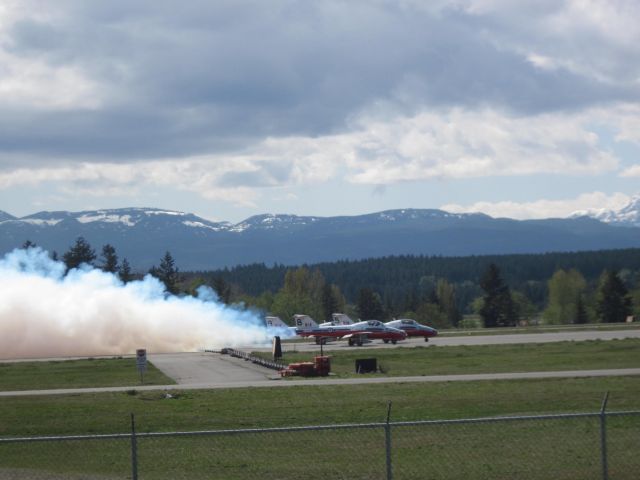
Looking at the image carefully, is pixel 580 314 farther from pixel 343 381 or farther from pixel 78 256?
pixel 343 381

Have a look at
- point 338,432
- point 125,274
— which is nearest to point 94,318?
point 125,274

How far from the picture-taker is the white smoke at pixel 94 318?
83.2 metres

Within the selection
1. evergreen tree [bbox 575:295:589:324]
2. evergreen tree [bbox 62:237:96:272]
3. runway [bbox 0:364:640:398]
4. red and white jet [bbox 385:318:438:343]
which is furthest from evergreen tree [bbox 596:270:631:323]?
runway [bbox 0:364:640:398]

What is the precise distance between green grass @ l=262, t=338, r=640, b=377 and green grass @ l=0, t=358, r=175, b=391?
429 inches

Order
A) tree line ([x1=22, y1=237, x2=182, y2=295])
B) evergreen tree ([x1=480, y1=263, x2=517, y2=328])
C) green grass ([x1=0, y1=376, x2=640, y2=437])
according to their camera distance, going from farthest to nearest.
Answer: evergreen tree ([x1=480, y1=263, x2=517, y2=328]) → tree line ([x1=22, y1=237, x2=182, y2=295]) → green grass ([x1=0, y1=376, x2=640, y2=437])

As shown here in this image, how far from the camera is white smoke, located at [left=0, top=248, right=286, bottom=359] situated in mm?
83188

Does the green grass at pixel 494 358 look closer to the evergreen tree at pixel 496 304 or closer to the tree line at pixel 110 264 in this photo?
the evergreen tree at pixel 496 304

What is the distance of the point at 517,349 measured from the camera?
222 feet

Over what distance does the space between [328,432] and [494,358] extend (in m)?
34.0

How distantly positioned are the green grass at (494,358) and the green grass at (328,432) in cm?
865

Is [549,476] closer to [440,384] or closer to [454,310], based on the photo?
[440,384]

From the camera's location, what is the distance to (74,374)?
57.0 m

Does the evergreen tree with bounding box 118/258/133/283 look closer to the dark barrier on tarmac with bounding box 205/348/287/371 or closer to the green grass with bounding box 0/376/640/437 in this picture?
the dark barrier on tarmac with bounding box 205/348/287/371

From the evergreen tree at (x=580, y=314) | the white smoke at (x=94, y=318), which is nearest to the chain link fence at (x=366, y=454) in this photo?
the white smoke at (x=94, y=318)
